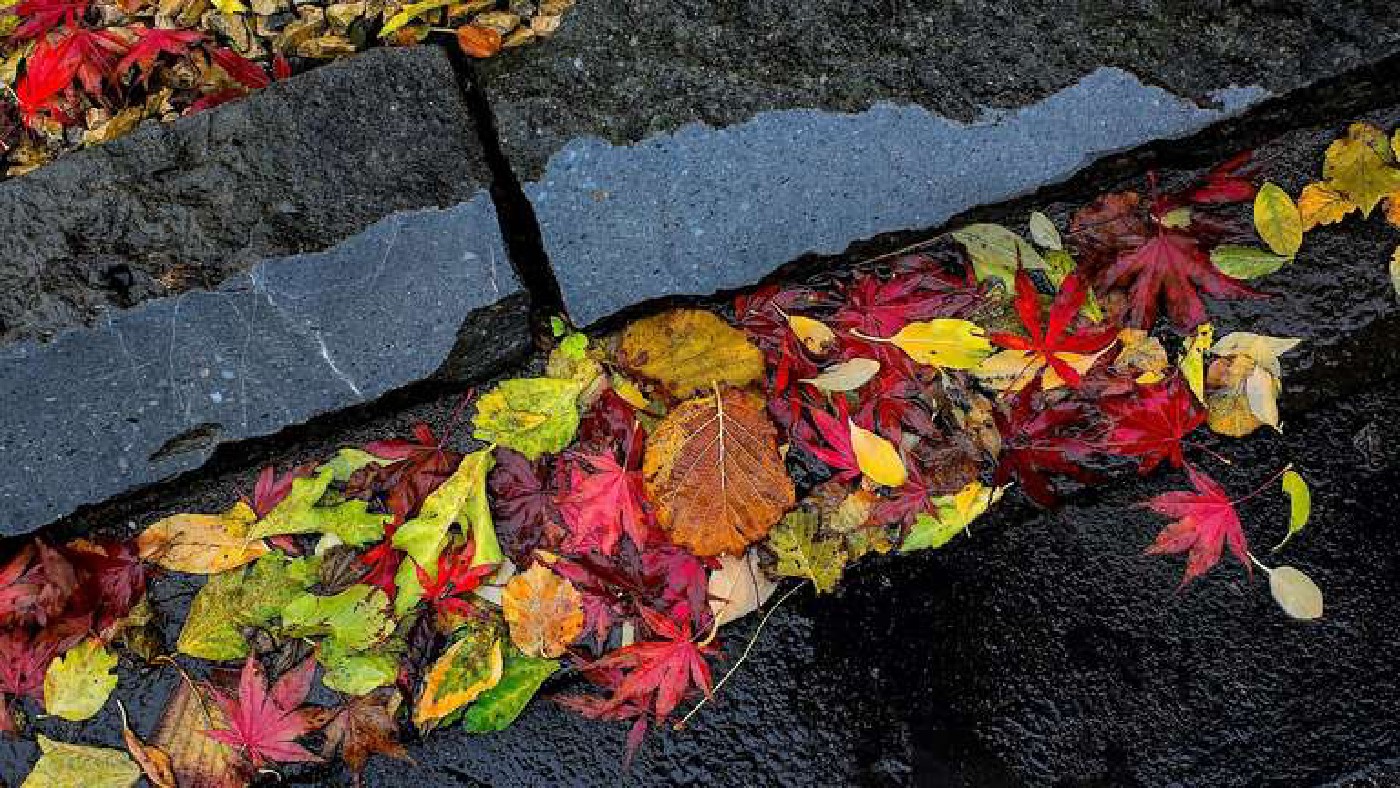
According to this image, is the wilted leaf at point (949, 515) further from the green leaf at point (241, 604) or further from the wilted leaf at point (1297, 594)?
the green leaf at point (241, 604)

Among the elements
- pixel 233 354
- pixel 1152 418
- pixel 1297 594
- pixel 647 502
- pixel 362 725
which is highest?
pixel 233 354

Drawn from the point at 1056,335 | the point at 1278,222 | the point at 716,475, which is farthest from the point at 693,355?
the point at 1278,222

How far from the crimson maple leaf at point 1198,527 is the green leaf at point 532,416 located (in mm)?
1081

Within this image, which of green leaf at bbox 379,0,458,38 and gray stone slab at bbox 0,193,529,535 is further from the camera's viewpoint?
green leaf at bbox 379,0,458,38

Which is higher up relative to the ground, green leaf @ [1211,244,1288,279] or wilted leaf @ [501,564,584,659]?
green leaf @ [1211,244,1288,279]

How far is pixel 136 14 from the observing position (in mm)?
1994

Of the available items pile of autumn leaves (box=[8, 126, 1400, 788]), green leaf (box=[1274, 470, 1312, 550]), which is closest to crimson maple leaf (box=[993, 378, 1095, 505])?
pile of autumn leaves (box=[8, 126, 1400, 788])

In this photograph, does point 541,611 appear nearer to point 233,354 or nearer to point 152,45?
point 233,354

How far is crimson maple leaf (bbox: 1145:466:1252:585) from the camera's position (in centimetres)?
189

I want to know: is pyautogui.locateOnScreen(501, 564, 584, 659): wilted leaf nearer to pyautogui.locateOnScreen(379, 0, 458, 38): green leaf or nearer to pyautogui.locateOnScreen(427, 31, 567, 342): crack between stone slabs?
pyautogui.locateOnScreen(427, 31, 567, 342): crack between stone slabs

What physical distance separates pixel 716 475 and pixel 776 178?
0.53m

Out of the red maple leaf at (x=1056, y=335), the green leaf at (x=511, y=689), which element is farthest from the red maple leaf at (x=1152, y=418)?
the green leaf at (x=511, y=689)

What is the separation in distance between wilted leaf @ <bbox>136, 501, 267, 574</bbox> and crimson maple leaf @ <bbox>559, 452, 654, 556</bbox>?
0.57 meters

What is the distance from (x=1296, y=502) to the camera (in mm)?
1877
